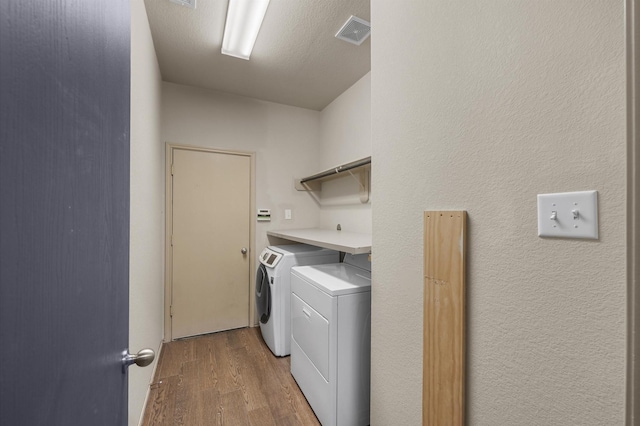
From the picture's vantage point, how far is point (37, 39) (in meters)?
0.32

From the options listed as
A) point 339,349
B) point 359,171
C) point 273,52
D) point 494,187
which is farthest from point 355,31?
point 339,349

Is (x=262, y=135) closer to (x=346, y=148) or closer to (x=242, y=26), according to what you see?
(x=346, y=148)

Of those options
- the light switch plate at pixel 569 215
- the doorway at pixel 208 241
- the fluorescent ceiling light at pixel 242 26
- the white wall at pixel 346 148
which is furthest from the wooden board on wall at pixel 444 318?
the doorway at pixel 208 241

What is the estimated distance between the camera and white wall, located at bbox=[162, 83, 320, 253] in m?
2.82

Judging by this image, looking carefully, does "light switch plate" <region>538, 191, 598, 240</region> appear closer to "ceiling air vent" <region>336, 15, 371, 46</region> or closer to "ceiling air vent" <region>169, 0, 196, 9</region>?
"ceiling air vent" <region>336, 15, 371, 46</region>

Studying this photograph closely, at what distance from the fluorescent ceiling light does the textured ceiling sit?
0.16 ft

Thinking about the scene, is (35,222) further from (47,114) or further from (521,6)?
(521,6)

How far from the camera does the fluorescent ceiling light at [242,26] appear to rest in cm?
173

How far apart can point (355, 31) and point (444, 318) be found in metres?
2.01

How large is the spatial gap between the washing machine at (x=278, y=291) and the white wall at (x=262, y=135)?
24.4 inches

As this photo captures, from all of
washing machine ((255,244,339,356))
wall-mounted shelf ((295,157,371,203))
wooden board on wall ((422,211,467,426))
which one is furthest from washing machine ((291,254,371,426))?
wall-mounted shelf ((295,157,371,203))

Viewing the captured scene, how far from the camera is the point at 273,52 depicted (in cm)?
225

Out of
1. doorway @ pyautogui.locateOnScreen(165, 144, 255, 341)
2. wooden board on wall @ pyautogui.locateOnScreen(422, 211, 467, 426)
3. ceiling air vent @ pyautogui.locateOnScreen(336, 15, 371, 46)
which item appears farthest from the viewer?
doorway @ pyautogui.locateOnScreen(165, 144, 255, 341)

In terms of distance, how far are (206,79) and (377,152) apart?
2231 millimetres
